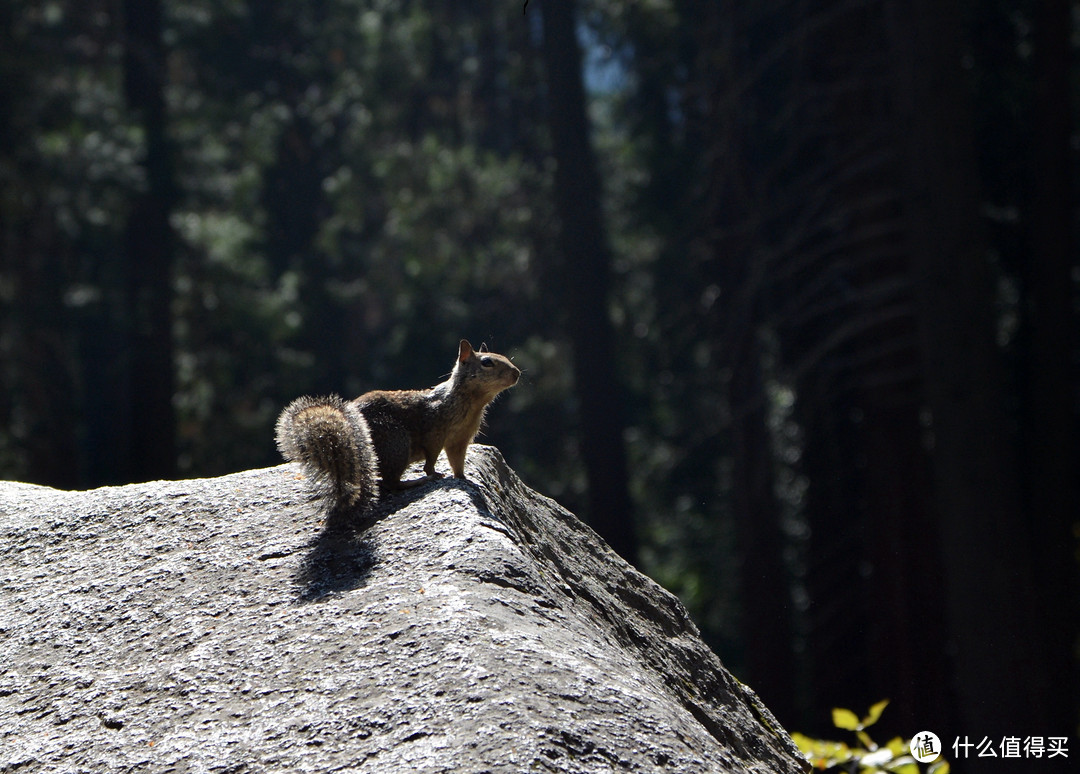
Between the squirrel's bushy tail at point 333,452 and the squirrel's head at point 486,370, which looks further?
the squirrel's head at point 486,370

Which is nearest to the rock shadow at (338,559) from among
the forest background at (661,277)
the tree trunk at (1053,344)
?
the forest background at (661,277)

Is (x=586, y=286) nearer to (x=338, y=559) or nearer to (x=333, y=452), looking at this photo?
→ (x=333, y=452)

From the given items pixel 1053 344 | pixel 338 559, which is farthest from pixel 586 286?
pixel 338 559

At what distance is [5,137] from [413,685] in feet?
42.5

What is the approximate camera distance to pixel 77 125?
14781mm

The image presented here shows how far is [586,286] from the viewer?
13609mm

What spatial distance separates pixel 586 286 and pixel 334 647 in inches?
427

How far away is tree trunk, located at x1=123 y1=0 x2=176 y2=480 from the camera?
14.7 m

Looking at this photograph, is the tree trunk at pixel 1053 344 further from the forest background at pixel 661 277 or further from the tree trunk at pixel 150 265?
the tree trunk at pixel 150 265

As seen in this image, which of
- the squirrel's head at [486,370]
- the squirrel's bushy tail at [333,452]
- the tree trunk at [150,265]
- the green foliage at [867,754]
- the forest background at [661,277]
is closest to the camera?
the green foliage at [867,754]

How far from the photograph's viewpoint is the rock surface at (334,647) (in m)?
2.65

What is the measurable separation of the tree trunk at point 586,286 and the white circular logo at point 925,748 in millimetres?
9149

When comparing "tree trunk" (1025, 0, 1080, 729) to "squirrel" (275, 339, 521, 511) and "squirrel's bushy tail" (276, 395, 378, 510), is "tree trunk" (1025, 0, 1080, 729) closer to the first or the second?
"squirrel" (275, 339, 521, 511)

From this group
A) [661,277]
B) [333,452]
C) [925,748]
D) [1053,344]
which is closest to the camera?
[333,452]
